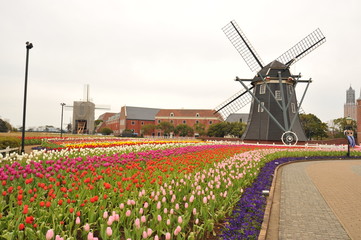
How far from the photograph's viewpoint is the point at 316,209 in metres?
7.37

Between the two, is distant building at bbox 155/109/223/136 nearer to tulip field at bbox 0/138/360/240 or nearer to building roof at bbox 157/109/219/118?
building roof at bbox 157/109/219/118

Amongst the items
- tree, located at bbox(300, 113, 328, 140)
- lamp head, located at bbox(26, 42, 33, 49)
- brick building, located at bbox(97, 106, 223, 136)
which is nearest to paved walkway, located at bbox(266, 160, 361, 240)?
lamp head, located at bbox(26, 42, 33, 49)

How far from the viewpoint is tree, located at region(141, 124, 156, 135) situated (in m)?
86.4

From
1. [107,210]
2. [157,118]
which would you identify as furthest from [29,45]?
[157,118]

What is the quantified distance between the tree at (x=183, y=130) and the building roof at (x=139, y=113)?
789 inches

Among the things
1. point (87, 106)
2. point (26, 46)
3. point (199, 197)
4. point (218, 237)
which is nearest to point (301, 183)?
point (199, 197)

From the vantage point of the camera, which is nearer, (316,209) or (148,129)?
(316,209)

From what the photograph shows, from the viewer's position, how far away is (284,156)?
64.3 ft

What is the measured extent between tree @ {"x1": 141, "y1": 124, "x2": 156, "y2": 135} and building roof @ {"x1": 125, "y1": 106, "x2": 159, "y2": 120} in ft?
27.5

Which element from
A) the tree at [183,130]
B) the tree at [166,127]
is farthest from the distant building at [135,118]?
the tree at [183,130]

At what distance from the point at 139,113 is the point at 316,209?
301ft

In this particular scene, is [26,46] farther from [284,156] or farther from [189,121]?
[189,121]

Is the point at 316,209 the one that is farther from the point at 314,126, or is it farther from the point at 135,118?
the point at 135,118

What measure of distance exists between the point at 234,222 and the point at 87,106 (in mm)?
79604
